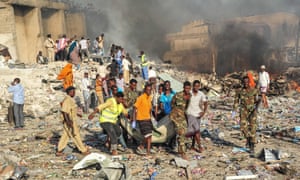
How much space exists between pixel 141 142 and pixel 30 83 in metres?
7.27

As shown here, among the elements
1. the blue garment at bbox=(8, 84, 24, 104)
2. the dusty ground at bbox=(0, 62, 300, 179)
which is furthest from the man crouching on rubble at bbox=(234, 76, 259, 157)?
the blue garment at bbox=(8, 84, 24, 104)

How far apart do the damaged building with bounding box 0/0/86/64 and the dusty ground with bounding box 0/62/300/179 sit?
6776 mm

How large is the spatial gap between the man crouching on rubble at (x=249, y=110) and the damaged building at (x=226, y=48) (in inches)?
584

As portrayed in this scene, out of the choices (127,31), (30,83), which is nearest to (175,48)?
(127,31)

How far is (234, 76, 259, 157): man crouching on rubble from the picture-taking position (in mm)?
6668

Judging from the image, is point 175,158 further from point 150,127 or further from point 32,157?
point 32,157

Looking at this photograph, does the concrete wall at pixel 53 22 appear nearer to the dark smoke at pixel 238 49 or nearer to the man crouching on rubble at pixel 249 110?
the dark smoke at pixel 238 49

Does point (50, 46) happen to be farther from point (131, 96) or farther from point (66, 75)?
point (131, 96)

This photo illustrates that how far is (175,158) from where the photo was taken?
249 inches

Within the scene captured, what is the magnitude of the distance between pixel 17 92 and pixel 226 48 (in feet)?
57.9

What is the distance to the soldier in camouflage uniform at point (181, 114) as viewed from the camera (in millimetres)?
6352

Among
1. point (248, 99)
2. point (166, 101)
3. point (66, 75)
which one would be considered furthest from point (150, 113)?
point (66, 75)

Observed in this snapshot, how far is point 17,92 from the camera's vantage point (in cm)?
940

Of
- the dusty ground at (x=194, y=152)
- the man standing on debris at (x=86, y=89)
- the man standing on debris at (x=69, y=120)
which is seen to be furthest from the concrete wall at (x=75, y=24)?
the man standing on debris at (x=69, y=120)
